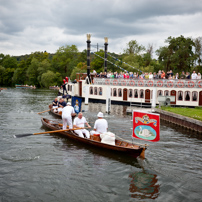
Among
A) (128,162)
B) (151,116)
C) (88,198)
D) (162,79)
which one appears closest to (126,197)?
(88,198)

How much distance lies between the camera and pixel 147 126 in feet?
36.9

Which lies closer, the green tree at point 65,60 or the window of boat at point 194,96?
the window of boat at point 194,96

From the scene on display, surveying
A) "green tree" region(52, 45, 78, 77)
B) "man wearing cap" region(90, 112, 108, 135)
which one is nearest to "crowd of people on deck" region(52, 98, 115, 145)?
"man wearing cap" region(90, 112, 108, 135)

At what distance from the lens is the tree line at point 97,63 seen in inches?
2424

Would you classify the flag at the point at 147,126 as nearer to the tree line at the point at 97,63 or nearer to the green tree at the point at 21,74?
the tree line at the point at 97,63

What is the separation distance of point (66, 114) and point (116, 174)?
6.29m

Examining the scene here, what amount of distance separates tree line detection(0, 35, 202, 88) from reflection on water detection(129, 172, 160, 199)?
26.0 m

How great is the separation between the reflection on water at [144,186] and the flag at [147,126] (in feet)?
5.96

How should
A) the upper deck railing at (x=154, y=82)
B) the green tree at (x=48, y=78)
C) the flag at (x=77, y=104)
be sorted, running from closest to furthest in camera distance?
1. the flag at (x=77, y=104)
2. the upper deck railing at (x=154, y=82)
3. the green tree at (x=48, y=78)

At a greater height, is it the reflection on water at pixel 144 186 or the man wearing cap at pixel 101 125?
the man wearing cap at pixel 101 125

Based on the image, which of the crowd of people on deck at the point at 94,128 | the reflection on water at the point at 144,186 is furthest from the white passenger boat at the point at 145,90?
the reflection on water at the point at 144,186

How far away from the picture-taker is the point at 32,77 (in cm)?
10969

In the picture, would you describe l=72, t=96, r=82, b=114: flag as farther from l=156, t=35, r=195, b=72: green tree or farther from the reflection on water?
l=156, t=35, r=195, b=72: green tree

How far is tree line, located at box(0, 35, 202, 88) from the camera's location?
6156 centimetres
